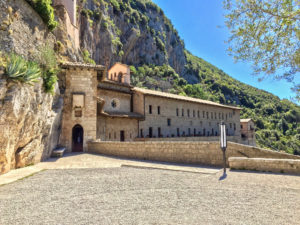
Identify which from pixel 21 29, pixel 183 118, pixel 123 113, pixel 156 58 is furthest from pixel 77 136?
pixel 156 58

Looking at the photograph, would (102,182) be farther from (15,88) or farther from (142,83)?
(142,83)

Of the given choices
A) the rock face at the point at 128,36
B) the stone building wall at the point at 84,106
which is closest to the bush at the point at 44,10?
the stone building wall at the point at 84,106

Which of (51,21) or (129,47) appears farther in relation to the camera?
(129,47)

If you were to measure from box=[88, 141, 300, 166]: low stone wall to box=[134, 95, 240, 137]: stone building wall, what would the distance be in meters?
11.4

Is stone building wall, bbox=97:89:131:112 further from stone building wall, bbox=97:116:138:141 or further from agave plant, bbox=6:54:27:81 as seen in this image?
agave plant, bbox=6:54:27:81

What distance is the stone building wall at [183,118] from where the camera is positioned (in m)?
24.5

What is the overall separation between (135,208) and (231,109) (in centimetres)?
4036

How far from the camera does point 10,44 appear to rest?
8188mm

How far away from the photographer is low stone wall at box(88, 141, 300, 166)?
8083 millimetres

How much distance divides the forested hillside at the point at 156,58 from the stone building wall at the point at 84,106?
22.9 meters

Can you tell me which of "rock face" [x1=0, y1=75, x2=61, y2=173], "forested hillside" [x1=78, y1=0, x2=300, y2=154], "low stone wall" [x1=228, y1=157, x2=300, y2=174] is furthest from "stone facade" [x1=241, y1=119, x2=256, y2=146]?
"rock face" [x1=0, y1=75, x2=61, y2=173]

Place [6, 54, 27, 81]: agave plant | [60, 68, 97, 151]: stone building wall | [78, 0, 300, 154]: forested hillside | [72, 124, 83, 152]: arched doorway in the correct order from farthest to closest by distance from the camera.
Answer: [78, 0, 300, 154]: forested hillside, [72, 124, 83, 152]: arched doorway, [60, 68, 97, 151]: stone building wall, [6, 54, 27, 81]: agave plant

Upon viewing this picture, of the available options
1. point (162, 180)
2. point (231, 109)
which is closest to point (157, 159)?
point (162, 180)

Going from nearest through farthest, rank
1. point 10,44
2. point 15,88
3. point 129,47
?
point 15,88
point 10,44
point 129,47
